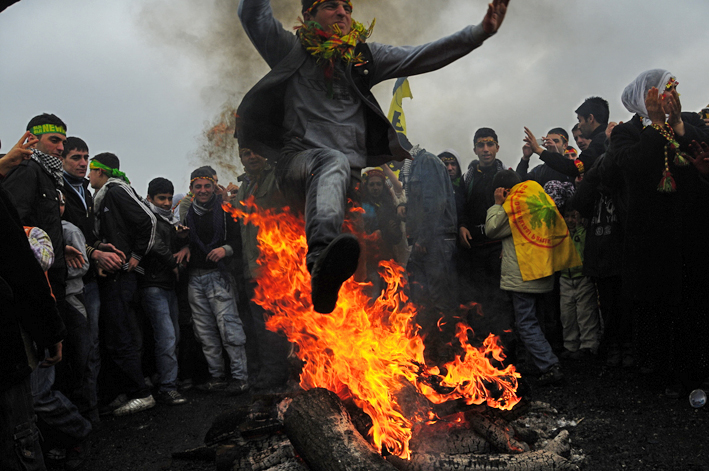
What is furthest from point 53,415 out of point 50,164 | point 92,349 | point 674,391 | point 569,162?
point 569,162

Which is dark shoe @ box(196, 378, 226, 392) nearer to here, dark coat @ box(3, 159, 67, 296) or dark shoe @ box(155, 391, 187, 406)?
dark shoe @ box(155, 391, 187, 406)

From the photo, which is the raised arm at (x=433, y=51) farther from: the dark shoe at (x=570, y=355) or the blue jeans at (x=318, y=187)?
the dark shoe at (x=570, y=355)

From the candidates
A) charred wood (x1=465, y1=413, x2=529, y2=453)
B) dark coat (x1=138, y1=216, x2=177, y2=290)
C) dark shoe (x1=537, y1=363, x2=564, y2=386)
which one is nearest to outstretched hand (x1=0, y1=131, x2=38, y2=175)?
dark coat (x1=138, y1=216, x2=177, y2=290)

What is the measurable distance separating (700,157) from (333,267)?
396cm

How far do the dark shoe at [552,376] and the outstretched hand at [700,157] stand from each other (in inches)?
100

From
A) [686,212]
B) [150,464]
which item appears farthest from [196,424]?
[686,212]

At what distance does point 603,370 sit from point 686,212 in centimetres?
215

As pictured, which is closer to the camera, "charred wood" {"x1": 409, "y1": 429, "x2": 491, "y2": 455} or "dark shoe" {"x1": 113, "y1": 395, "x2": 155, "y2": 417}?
"charred wood" {"x1": 409, "y1": 429, "x2": 491, "y2": 455}

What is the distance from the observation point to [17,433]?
2383mm

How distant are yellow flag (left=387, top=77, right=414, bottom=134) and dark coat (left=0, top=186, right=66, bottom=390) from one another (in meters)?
6.44

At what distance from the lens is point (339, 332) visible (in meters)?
4.21

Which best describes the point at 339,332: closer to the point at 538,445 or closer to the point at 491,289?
the point at 538,445

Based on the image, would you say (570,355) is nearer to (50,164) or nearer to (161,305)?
(161,305)

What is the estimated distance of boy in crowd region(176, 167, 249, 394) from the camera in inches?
258
